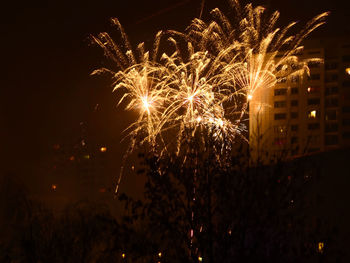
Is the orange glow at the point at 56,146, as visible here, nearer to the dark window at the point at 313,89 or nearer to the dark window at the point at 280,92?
the dark window at the point at 280,92

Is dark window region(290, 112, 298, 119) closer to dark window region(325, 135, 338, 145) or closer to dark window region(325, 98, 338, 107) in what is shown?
dark window region(325, 98, 338, 107)

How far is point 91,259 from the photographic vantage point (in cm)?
2227

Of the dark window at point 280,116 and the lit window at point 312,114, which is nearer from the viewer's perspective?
the lit window at point 312,114

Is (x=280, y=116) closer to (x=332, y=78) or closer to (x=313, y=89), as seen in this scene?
(x=313, y=89)

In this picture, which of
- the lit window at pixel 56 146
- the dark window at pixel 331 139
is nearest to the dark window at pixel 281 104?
the dark window at pixel 331 139

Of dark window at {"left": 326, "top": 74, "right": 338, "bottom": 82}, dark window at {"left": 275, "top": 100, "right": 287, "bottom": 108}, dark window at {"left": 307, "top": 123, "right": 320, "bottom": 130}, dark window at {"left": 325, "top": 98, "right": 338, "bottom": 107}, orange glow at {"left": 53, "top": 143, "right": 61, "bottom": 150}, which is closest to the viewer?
dark window at {"left": 307, "top": 123, "right": 320, "bottom": 130}

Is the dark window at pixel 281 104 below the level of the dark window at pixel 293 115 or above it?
above

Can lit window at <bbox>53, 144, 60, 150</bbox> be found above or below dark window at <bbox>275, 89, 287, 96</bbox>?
below

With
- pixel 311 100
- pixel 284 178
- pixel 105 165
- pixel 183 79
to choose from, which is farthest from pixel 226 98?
pixel 105 165

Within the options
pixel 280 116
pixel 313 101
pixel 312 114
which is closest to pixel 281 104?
pixel 280 116

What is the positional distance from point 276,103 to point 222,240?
62.4 metres

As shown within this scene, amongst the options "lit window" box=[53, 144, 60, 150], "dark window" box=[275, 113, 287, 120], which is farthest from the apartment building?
"lit window" box=[53, 144, 60, 150]

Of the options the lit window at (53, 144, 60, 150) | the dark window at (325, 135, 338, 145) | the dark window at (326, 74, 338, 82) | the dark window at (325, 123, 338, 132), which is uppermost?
the dark window at (326, 74, 338, 82)

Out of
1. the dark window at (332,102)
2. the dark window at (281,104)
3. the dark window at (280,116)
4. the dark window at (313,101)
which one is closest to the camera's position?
the dark window at (332,102)
